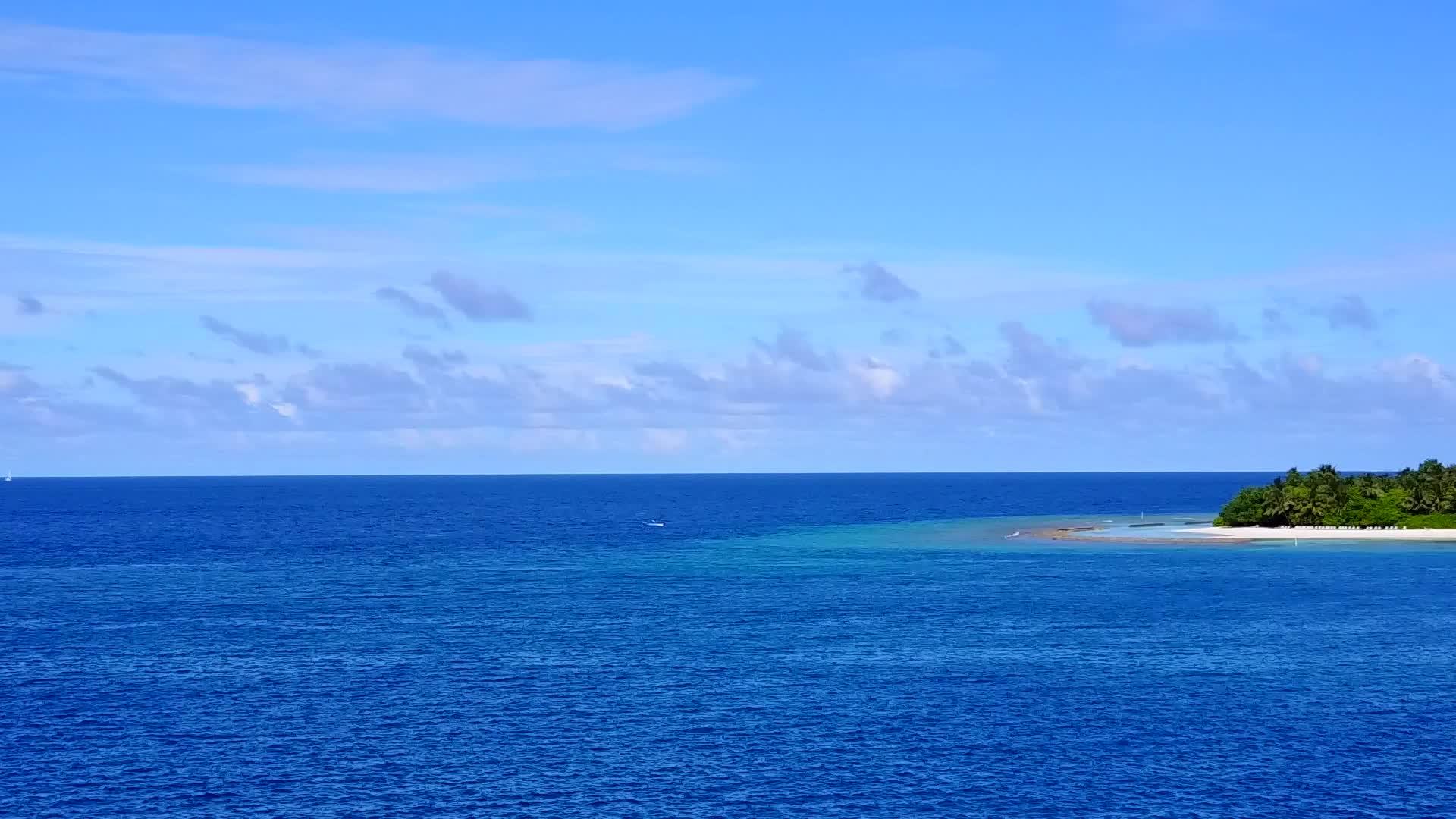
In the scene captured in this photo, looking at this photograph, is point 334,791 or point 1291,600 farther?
point 1291,600

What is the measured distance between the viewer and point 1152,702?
85.1m

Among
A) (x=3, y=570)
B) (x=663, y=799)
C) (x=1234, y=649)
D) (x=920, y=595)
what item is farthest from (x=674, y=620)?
(x=3, y=570)

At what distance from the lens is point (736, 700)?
285 ft

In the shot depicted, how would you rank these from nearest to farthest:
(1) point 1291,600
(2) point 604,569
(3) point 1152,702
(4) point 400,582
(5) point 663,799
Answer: (5) point 663,799
(3) point 1152,702
(1) point 1291,600
(4) point 400,582
(2) point 604,569

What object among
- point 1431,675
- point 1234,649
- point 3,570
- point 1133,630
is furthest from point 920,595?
point 3,570

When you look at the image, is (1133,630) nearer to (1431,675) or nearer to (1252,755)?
(1431,675)

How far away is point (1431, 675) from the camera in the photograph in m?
93.3

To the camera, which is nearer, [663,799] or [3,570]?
[663,799]

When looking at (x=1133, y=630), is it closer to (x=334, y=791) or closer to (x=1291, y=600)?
(x=1291, y=600)

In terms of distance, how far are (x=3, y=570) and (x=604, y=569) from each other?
78340 millimetres

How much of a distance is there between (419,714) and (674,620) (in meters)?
42.9

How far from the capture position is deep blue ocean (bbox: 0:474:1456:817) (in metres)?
66.2

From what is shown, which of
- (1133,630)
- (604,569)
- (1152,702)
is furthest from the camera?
(604,569)

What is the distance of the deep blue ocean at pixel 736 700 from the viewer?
217ft
